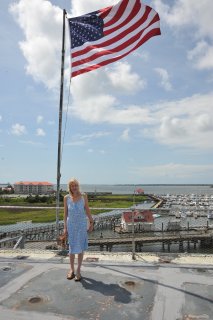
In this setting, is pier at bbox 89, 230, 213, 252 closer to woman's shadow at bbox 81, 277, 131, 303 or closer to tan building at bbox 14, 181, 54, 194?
woman's shadow at bbox 81, 277, 131, 303

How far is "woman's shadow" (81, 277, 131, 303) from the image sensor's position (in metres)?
4.19

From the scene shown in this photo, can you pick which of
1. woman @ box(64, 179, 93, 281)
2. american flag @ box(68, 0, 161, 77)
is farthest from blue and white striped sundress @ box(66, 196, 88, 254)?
american flag @ box(68, 0, 161, 77)

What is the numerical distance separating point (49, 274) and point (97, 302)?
1.35 m

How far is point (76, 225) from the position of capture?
5180mm

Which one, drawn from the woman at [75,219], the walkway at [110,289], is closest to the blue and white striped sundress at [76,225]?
the woman at [75,219]

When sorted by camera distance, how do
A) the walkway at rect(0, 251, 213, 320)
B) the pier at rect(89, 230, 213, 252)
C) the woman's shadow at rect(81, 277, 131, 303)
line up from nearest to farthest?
the walkway at rect(0, 251, 213, 320), the woman's shadow at rect(81, 277, 131, 303), the pier at rect(89, 230, 213, 252)

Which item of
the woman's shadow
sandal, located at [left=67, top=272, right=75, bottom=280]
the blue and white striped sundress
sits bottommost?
the woman's shadow

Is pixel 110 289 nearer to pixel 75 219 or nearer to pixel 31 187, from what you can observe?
pixel 75 219

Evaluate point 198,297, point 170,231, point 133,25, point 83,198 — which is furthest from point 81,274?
point 170,231

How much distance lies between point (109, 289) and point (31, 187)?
196214 millimetres

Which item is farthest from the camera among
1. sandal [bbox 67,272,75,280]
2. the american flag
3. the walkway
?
the american flag

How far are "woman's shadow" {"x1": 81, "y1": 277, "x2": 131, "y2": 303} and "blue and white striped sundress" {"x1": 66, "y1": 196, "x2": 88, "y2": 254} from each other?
514 millimetres

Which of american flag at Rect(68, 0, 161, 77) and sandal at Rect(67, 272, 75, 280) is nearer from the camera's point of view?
sandal at Rect(67, 272, 75, 280)

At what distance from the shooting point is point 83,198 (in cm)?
527
